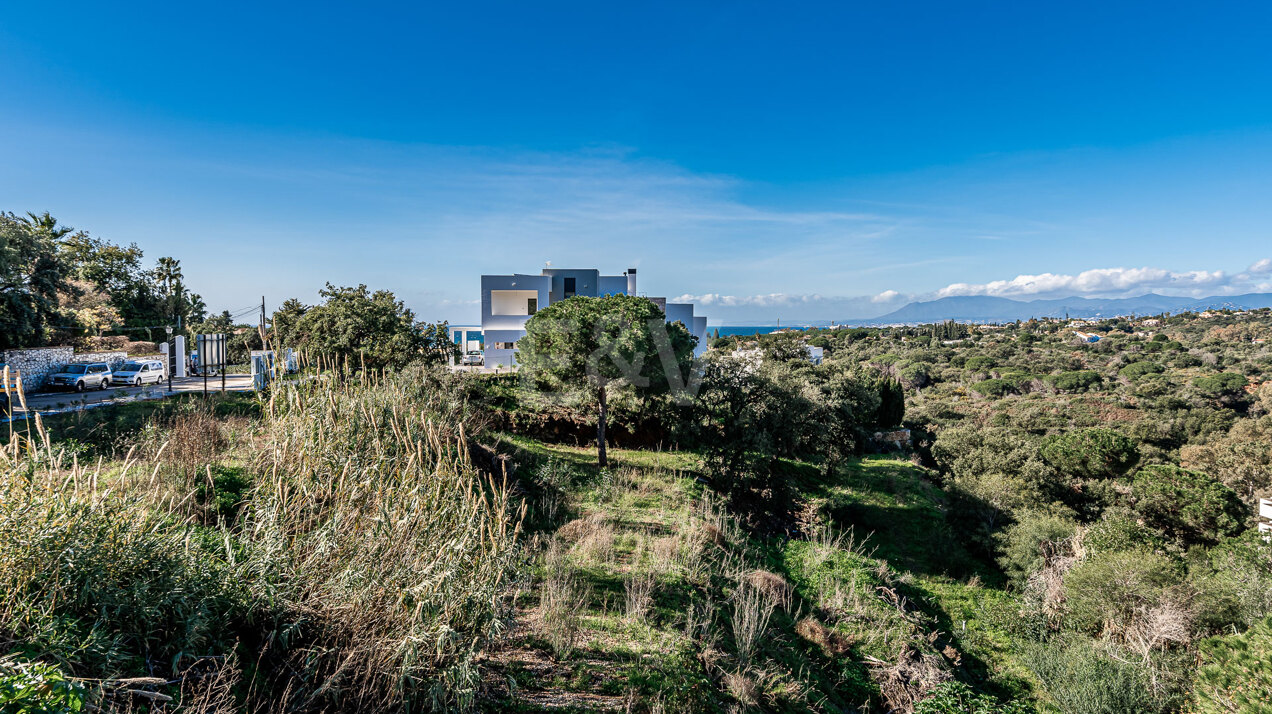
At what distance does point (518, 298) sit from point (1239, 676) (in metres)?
29.0

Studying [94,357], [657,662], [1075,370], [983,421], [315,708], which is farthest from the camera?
[1075,370]

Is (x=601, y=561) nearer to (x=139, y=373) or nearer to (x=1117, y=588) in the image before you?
(x=1117, y=588)

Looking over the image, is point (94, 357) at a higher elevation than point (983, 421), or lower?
higher

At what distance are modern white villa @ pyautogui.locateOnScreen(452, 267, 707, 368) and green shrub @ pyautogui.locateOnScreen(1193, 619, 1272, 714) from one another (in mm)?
22391

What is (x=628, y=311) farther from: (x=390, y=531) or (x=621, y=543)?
(x=390, y=531)

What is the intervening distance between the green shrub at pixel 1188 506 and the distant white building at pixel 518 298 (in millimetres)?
19565

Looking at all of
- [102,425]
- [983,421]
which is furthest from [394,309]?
[983,421]

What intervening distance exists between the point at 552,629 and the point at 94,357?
25837 millimetres

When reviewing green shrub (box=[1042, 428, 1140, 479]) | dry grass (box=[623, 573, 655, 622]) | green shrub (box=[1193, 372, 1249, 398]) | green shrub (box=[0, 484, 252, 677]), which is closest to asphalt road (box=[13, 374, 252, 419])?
green shrub (box=[0, 484, 252, 677])

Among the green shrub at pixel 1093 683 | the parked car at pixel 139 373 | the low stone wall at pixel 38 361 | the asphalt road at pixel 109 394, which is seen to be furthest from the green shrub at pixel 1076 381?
the low stone wall at pixel 38 361

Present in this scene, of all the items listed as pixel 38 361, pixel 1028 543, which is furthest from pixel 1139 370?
pixel 38 361

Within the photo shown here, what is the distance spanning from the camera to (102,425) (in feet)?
29.0

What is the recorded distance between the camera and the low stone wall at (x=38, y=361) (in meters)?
16.2

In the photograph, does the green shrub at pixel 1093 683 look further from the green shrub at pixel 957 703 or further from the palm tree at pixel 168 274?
the palm tree at pixel 168 274
